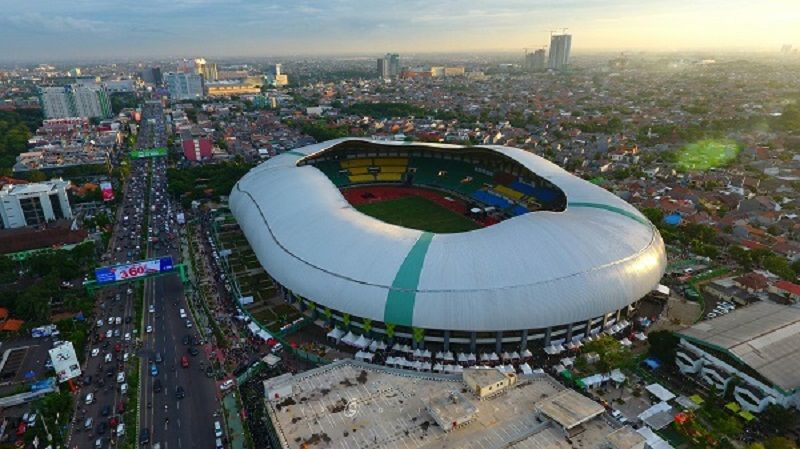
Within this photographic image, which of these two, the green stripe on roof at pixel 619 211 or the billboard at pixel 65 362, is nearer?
the billboard at pixel 65 362

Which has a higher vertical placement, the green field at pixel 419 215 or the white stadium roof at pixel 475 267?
the white stadium roof at pixel 475 267

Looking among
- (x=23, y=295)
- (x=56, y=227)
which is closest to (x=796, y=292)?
(x=23, y=295)

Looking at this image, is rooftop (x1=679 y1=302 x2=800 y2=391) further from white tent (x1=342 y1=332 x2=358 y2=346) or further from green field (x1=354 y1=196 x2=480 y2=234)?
Result: green field (x1=354 y1=196 x2=480 y2=234)

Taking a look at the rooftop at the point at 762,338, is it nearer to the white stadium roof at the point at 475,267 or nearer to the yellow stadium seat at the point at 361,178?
the white stadium roof at the point at 475,267

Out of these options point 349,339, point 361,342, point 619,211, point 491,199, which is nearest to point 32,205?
point 349,339

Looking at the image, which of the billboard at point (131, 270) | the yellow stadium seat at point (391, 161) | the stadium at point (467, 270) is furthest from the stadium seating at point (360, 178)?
the billboard at point (131, 270)

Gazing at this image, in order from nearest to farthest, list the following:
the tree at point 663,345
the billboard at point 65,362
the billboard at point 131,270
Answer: the billboard at point 65,362
the tree at point 663,345
the billboard at point 131,270

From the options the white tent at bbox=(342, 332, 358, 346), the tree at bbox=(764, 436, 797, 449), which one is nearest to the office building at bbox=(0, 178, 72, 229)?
the white tent at bbox=(342, 332, 358, 346)
